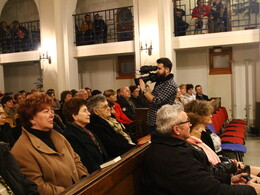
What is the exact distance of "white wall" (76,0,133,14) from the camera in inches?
444

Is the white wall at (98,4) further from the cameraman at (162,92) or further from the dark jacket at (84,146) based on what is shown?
the dark jacket at (84,146)

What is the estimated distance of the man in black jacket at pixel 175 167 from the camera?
1.90 meters

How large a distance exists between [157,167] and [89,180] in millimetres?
529

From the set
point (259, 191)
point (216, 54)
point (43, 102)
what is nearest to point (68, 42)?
point (216, 54)

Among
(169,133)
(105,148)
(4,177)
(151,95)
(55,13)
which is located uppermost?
(55,13)

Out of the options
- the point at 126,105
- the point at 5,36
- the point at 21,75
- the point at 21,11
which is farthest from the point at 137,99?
the point at 21,11

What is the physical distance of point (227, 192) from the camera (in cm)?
202

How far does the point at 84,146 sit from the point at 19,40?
9795 millimetres

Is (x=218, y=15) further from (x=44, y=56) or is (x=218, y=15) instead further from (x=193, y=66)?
(x=44, y=56)

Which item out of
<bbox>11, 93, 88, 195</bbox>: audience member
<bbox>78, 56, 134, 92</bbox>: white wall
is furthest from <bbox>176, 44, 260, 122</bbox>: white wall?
<bbox>11, 93, 88, 195</bbox>: audience member

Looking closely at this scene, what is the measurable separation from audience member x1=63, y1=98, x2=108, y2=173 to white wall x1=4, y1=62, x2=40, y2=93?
36.0ft

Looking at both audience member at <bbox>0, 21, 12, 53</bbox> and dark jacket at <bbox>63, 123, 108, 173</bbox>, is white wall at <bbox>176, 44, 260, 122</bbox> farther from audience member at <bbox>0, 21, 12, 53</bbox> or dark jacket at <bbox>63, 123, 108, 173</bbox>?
dark jacket at <bbox>63, 123, 108, 173</bbox>

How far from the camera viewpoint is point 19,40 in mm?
11234

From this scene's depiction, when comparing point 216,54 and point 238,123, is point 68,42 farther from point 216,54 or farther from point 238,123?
point 238,123
